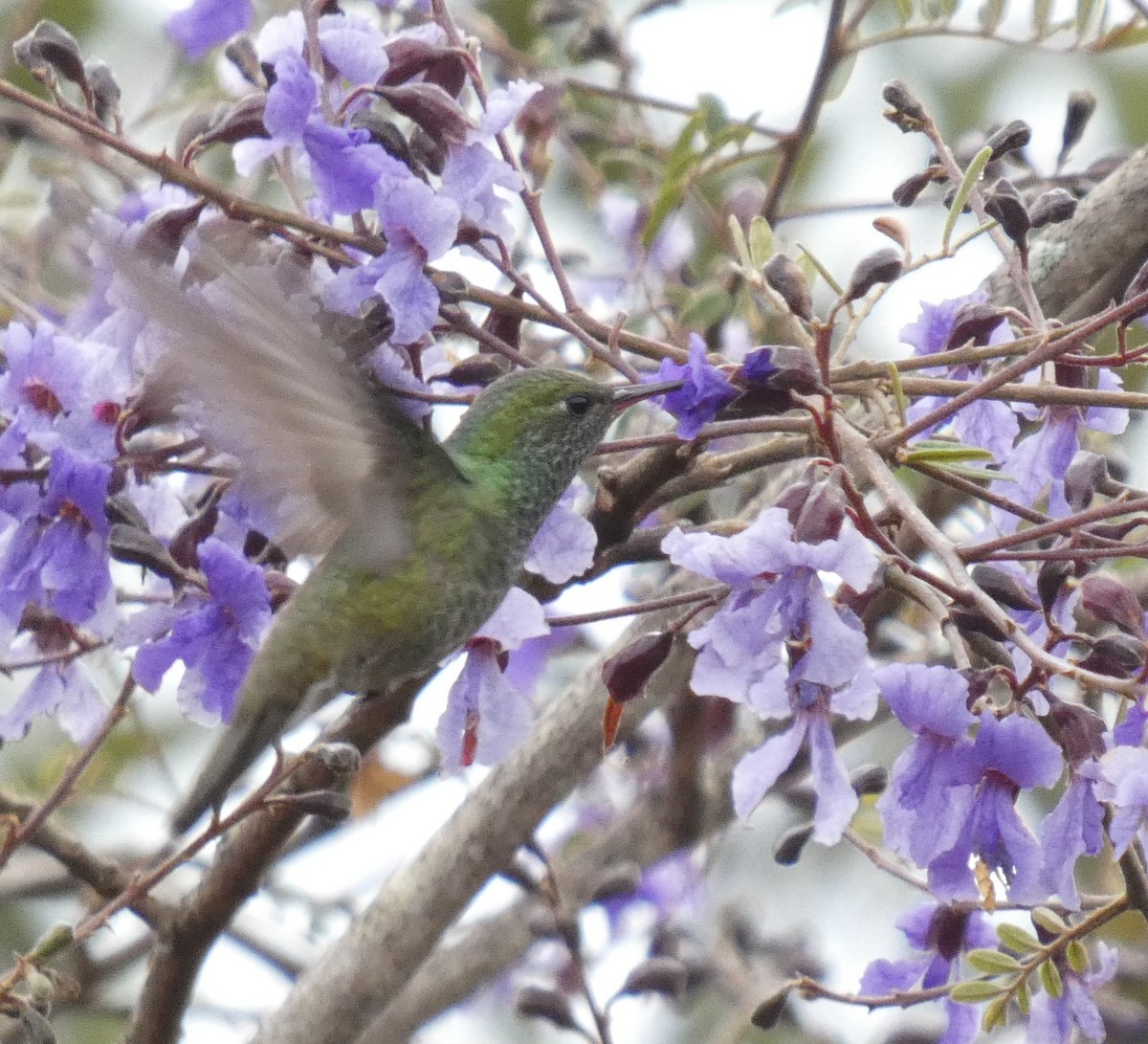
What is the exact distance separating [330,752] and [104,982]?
2079mm

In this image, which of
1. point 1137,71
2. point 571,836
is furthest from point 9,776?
point 1137,71

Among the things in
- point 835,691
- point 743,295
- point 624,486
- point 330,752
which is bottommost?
point 330,752

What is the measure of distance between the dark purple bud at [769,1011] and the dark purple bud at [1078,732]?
0.52m

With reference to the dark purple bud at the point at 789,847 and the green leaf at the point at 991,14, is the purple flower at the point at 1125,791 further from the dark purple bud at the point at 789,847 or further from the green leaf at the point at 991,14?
the green leaf at the point at 991,14

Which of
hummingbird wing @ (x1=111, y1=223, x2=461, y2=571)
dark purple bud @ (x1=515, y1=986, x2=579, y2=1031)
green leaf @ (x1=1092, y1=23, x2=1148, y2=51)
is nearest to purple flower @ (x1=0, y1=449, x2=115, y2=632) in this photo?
hummingbird wing @ (x1=111, y1=223, x2=461, y2=571)

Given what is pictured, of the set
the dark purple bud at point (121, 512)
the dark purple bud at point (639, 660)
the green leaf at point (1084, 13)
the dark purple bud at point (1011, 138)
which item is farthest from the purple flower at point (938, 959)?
the green leaf at point (1084, 13)

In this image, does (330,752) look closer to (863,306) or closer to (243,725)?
(243,725)

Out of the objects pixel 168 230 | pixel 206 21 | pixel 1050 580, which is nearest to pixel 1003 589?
pixel 1050 580

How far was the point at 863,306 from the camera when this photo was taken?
2.05 meters

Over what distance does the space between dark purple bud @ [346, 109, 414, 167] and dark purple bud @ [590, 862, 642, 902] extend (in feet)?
5.21

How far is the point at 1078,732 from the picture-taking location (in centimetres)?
186

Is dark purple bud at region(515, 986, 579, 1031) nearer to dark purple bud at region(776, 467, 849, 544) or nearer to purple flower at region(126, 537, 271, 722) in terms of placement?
purple flower at region(126, 537, 271, 722)

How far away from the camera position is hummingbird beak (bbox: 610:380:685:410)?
6.76 ft

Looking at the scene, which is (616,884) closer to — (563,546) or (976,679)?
(563,546)
